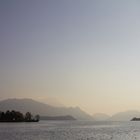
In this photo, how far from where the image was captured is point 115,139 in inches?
3228

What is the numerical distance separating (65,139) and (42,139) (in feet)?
18.4

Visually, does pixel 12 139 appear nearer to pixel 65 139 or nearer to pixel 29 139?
pixel 29 139

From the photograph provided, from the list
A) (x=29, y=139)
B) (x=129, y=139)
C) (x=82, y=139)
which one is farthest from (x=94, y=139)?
(x=29, y=139)

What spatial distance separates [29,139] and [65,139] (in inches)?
349

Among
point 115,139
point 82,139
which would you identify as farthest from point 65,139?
point 115,139

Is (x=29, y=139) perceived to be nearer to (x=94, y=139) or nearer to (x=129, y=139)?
(x=94, y=139)

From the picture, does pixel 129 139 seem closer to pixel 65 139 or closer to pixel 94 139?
pixel 94 139

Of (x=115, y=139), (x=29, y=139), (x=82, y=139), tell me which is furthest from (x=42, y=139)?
(x=115, y=139)

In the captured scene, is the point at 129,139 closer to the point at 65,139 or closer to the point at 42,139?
the point at 65,139

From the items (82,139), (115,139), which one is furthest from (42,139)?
(115,139)

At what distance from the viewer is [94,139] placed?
83.5 meters

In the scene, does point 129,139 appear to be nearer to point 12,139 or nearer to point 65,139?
point 65,139

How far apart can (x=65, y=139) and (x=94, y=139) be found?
710cm

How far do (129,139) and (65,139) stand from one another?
15478 mm
